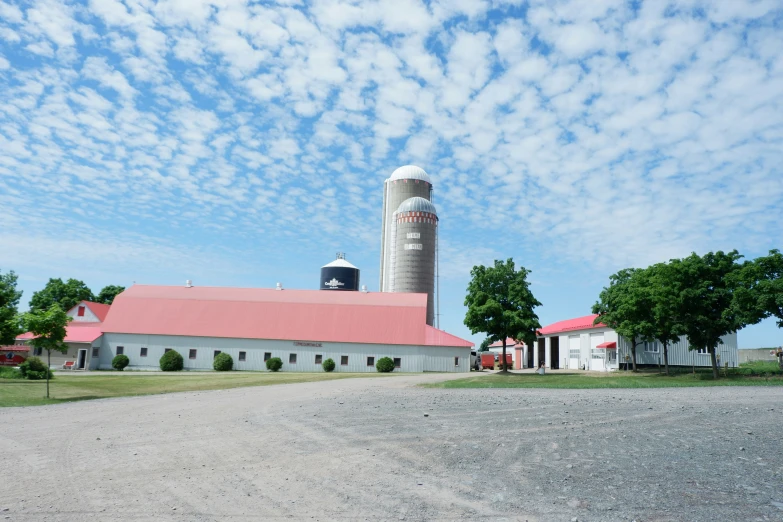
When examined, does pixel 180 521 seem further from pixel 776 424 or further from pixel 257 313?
pixel 257 313

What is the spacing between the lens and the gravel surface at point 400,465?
23.6 feet

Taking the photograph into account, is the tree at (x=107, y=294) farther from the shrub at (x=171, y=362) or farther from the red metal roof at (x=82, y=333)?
the shrub at (x=171, y=362)

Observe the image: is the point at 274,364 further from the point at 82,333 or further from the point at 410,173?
the point at 410,173

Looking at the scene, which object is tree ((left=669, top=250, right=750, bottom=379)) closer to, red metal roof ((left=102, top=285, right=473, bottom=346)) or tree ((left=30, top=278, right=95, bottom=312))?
red metal roof ((left=102, top=285, right=473, bottom=346))

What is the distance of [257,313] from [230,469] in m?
55.7

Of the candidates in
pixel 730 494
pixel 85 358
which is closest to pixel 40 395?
pixel 730 494

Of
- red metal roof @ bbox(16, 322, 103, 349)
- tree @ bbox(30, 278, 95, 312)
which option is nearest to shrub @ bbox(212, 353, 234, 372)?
red metal roof @ bbox(16, 322, 103, 349)

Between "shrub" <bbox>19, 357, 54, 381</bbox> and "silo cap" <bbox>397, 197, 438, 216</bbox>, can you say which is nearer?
"shrub" <bbox>19, 357, 54, 381</bbox>

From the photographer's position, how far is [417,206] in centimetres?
8500

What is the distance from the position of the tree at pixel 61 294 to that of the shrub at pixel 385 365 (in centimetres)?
4958

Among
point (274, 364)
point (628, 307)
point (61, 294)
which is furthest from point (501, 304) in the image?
point (61, 294)

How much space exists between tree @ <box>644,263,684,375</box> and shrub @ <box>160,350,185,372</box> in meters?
44.5

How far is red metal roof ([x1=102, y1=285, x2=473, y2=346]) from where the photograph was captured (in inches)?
2376

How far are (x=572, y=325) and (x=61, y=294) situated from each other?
72.7 meters
